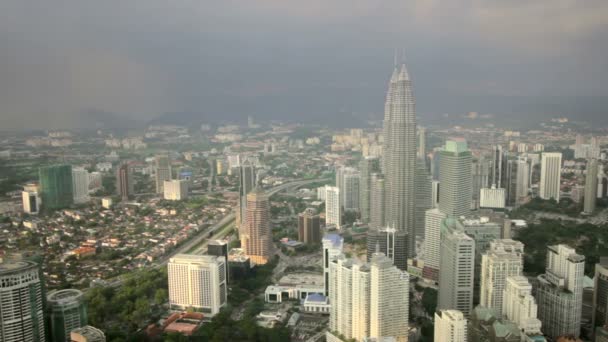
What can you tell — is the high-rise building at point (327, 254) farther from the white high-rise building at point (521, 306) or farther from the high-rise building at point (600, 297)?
the high-rise building at point (600, 297)

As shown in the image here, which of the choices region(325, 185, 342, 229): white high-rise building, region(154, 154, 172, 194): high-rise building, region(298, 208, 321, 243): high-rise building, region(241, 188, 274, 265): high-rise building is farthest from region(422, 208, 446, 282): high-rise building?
region(154, 154, 172, 194): high-rise building

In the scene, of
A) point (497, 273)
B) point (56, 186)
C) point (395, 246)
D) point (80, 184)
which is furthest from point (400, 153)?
point (56, 186)

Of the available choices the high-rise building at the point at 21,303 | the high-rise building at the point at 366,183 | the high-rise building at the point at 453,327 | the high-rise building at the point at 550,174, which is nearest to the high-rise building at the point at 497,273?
the high-rise building at the point at 453,327

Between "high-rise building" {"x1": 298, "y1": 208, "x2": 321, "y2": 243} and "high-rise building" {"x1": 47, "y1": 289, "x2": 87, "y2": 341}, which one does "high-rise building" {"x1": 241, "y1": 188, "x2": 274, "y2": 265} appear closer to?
"high-rise building" {"x1": 298, "y1": 208, "x2": 321, "y2": 243}

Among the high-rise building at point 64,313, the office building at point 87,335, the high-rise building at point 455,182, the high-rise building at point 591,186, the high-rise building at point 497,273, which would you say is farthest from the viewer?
the high-rise building at point 591,186

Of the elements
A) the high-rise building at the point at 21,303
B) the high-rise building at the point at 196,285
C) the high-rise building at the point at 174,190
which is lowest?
the high-rise building at the point at 196,285

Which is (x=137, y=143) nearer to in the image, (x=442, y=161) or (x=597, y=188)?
(x=442, y=161)

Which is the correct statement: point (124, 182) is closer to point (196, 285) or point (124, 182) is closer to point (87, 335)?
point (196, 285)

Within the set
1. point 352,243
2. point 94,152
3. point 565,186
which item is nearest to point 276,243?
point 352,243
